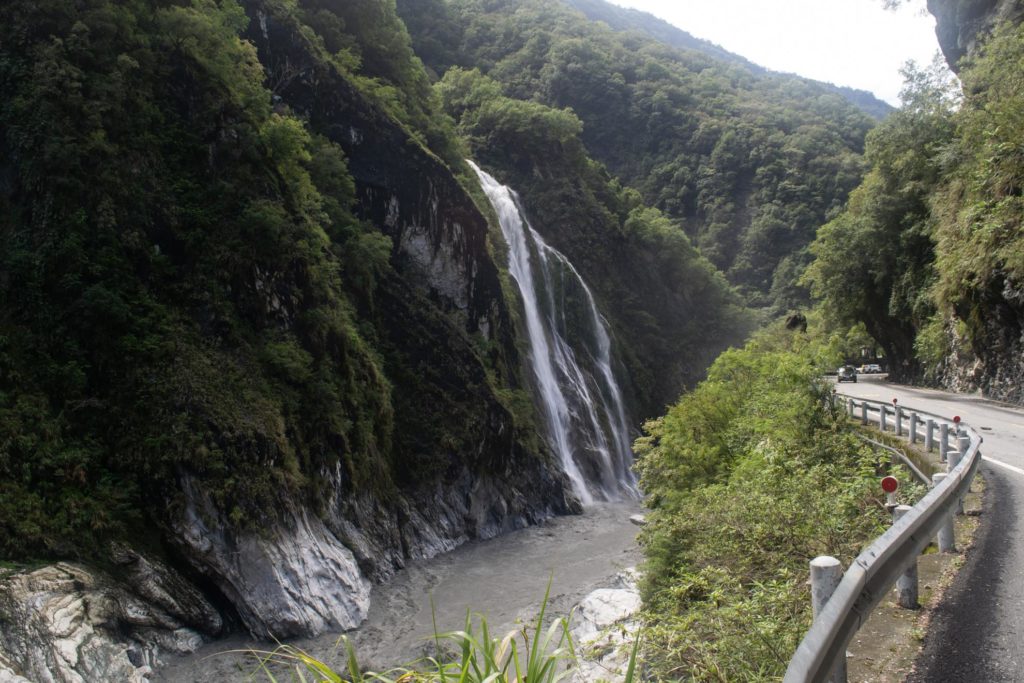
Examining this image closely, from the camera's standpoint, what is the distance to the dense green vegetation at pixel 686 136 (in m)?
68.4

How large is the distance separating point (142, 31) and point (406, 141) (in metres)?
9.94

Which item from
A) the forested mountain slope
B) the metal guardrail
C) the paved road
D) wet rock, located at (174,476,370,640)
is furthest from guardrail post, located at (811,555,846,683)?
wet rock, located at (174,476,370,640)

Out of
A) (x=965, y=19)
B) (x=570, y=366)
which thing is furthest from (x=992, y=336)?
(x=965, y=19)

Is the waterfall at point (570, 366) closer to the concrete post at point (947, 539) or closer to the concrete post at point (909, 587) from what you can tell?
the concrete post at point (947, 539)

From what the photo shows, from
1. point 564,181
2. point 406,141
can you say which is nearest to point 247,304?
point 406,141

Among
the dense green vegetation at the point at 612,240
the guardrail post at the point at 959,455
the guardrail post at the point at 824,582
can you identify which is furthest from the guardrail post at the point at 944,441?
the dense green vegetation at the point at 612,240

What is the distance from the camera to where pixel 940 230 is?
26922mm

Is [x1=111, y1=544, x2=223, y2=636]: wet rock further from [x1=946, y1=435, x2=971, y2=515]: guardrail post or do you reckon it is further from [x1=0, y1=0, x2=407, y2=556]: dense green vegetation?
[x1=946, y1=435, x2=971, y2=515]: guardrail post

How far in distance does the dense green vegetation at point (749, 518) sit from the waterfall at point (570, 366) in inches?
439

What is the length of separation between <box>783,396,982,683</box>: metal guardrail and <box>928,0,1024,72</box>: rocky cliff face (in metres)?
30.5

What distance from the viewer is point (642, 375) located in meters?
43.5

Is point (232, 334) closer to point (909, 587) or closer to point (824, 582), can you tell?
point (909, 587)

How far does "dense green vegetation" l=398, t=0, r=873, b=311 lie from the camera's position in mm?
68375

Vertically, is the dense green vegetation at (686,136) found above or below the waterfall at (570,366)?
above
